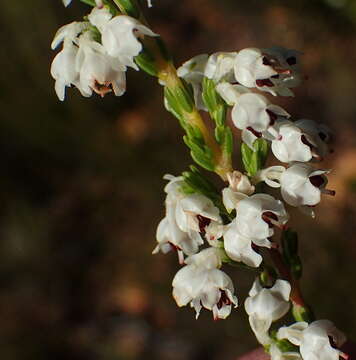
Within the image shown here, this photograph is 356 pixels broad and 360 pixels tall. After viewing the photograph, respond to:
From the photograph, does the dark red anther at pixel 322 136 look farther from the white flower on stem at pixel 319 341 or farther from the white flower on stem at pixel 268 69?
the white flower on stem at pixel 319 341

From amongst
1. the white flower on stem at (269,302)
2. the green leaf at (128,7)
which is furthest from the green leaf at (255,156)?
the green leaf at (128,7)

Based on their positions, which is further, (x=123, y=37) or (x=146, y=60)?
(x=146, y=60)

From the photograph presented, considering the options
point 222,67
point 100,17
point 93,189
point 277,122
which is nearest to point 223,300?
point 277,122

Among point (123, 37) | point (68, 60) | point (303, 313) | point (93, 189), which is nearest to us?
point (123, 37)

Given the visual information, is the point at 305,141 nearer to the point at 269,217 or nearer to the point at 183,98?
the point at 269,217

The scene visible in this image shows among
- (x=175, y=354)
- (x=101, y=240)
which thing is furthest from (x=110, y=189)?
(x=175, y=354)

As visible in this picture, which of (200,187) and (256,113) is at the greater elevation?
(256,113)

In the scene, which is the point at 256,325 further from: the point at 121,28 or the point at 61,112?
the point at 61,112
